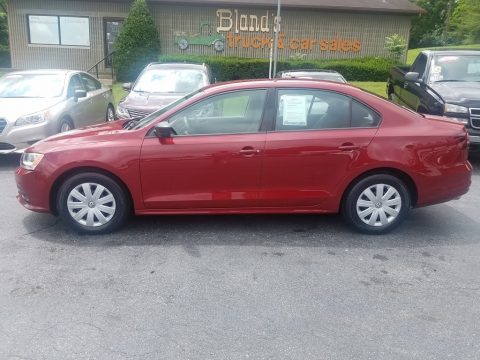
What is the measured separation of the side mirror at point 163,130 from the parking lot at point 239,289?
989 millimetres

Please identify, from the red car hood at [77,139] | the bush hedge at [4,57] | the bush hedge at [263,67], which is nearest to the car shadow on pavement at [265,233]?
the red car hood at [77,139]

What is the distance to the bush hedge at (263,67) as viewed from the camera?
19.3 m

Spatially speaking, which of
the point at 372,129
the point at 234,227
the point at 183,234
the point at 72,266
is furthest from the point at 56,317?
the point at 372,129

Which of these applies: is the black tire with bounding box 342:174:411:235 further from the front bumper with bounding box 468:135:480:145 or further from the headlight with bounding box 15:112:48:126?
the headlight with bounding box 15:112:48:126

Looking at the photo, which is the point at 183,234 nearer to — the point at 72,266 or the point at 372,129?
the point at 72,266

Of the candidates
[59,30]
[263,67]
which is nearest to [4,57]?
[59,30]

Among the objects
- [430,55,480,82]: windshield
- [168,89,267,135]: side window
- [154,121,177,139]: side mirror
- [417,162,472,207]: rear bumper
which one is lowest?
[417,162,472,207]: rear bumper

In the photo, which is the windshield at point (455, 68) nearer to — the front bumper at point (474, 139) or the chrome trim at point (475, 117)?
the chrome trim at point (475, 117)

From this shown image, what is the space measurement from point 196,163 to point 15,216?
225 centimetres

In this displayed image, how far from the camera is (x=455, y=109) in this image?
7559 millimetres

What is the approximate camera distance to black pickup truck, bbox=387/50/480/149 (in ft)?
24.6

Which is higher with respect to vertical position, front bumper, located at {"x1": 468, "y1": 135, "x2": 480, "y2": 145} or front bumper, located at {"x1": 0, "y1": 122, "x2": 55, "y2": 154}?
front bumper, located at {"x1": 468, "y1": 135, "x2": 480, "y2": 145}

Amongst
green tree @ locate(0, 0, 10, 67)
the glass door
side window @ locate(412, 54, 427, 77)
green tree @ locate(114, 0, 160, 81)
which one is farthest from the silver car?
green tree @ locate(0, 0, 10, 67)

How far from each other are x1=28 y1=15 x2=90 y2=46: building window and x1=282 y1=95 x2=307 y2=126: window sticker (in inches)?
752
